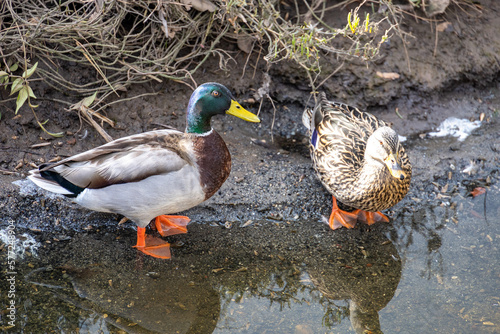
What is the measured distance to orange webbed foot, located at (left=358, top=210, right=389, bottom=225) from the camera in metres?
3.92

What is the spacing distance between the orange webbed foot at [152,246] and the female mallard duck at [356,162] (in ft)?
4.20

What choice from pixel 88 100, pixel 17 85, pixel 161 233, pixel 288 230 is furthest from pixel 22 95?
pixel 288 230

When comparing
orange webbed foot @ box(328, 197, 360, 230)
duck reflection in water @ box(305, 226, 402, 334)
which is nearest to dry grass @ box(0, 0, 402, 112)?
orange webbed foot @ box(328, 197, 360, 230)

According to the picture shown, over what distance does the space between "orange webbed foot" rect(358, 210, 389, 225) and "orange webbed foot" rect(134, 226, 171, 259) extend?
5.05 feet

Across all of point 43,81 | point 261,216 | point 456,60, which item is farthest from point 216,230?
point 456,60

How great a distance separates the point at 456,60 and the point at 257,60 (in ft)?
6.98

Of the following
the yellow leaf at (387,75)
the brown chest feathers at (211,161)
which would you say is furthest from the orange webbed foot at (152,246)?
the yellow leaf at (387,75)

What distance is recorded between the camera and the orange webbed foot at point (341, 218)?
152 inches

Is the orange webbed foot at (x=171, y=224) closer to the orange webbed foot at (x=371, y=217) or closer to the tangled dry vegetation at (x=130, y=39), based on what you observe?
the tangled dry vegetation at (x=130, y=39)

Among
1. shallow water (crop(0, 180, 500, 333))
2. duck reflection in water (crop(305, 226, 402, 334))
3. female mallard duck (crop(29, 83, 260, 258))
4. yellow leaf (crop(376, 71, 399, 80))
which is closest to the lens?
shallow water (crop(0, 180, 500, 333))

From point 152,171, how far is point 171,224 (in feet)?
2.15

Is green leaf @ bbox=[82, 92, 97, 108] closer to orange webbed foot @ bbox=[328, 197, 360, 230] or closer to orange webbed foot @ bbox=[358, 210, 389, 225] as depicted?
orange webbed foot @ bbox=[328, 197, 360, 230]

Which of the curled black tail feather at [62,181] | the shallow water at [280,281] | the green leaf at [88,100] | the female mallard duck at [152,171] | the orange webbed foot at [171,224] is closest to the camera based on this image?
the shallow water at [280,281]

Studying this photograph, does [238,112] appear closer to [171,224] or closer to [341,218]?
[171,224]
